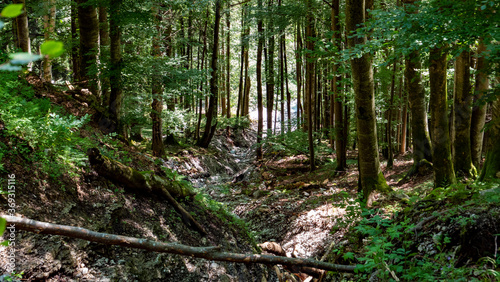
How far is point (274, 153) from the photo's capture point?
19656 millimetres

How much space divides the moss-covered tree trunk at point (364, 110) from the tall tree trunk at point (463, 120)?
2570 mm

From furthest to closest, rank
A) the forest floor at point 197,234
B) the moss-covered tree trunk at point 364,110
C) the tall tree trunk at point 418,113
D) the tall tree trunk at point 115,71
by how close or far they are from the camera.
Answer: the tall tree trunk at point 418,113 → the tall tree trunk at point 115,71 → the moss-covered tree trunk at point 364,110 → the forest floor at point 197,234

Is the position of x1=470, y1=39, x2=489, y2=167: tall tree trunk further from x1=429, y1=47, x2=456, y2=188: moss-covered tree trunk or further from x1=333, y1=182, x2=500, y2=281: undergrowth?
x1=333, y1=182, x2=500, y2=281: undergrowth

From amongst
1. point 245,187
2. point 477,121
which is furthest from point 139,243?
point 245,187

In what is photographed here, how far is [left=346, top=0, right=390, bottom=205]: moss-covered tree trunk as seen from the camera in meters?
6.04

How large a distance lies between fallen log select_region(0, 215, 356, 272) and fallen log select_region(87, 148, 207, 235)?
2017mm

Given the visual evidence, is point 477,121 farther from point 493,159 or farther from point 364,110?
point 364,110

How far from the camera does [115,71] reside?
8008mm

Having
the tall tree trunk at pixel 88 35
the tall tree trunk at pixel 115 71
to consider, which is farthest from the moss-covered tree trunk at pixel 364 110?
the tall tree trunk at pixel 88 35

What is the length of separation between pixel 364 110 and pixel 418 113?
3.66 metres

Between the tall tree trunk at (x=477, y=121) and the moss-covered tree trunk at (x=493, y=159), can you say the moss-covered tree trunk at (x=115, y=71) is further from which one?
the tall tree trunk at (x=477, y=121)

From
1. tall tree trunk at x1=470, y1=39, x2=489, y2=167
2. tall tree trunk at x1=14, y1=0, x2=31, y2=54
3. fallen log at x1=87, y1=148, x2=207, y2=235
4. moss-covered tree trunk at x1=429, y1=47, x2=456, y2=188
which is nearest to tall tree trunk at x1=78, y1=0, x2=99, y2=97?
A: tall tree trunk at x1=14, y1=0, x2=31, y2=54

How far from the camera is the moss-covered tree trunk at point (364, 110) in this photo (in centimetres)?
604

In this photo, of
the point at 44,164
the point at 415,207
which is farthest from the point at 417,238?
the point at 44,164
